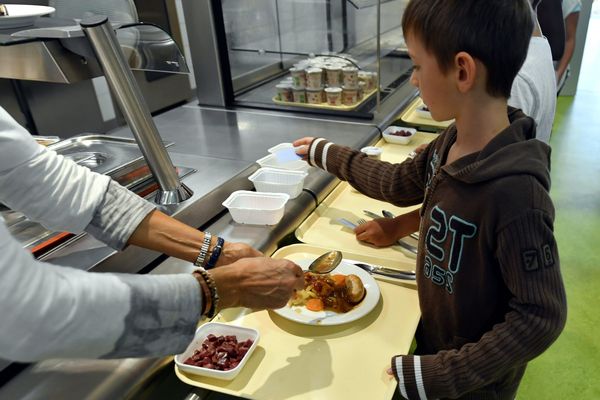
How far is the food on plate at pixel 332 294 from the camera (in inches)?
34.2

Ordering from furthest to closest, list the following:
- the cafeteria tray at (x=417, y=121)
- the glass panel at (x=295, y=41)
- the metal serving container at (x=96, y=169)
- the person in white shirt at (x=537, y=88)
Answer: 1. the glass panel at (x=295, y=41)
2. the cafeteria tray at (x=417, y=121)
3. the person in white shirt at (x=537, y=88)
4. the metal serving container at (x=96, y=169)

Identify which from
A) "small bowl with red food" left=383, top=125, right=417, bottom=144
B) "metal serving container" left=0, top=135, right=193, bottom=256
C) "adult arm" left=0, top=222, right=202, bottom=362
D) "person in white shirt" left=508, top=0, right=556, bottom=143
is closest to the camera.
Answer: "adult arm" left=0, top=222, right=202, bottom=362

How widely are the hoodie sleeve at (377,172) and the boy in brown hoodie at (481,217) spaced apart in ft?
0.65

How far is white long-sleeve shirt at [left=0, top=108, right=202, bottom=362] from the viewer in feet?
1.46

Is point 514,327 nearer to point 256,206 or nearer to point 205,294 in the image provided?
point 205,294

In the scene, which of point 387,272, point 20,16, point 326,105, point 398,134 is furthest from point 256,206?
point 326,105

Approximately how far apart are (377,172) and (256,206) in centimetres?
31

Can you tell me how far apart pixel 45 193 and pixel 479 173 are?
71cm

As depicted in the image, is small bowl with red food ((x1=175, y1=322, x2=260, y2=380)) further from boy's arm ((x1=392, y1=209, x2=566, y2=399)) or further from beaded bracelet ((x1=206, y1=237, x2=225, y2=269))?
boy's arm ((x1=392, y1=209, x2=566, y2=399))

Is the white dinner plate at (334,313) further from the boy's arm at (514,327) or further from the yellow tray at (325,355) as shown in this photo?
the boy's arm at (514,327)

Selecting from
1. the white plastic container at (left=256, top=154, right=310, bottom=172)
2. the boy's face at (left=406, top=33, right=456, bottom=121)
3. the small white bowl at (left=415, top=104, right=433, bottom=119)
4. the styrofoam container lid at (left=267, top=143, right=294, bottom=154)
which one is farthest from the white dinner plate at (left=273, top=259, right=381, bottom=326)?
the small white bowl at (left=415, top=104, right=433, bottom=119)

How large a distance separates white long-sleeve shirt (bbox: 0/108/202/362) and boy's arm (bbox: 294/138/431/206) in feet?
1.98

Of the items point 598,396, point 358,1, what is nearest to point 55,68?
point 358,1

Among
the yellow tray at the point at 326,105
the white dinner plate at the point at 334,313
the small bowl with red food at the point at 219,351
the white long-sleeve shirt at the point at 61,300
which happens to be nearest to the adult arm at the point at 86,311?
the white long-sleeve shirt at the point at 61,300
